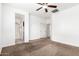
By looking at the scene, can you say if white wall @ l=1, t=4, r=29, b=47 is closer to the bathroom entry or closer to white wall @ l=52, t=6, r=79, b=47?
the bathroom entry

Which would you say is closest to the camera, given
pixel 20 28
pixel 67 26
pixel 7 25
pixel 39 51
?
pixel 39 51

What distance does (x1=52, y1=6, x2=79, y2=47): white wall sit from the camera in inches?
173

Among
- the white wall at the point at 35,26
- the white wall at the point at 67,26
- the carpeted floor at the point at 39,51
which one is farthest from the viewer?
the white wall at the point at 35,26

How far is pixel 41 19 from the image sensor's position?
8.41 metres

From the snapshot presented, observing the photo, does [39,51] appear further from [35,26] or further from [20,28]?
[20,28]

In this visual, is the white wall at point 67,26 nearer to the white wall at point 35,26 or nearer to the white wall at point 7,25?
the white wall at point 35,26

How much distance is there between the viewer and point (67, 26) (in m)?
4.95

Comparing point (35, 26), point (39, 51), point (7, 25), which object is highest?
point (7, 25)

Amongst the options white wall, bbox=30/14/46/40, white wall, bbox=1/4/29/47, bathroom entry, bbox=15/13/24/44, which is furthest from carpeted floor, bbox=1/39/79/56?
white wall, bbox=30/14/46/40

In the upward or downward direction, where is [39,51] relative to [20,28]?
downward

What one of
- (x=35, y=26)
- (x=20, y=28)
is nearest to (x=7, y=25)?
(x=20, y=28)

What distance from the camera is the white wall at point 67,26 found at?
4402mm

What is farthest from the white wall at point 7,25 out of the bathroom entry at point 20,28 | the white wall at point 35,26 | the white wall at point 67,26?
the white wall at point 67,26

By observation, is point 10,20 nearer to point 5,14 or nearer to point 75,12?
point 5,14
